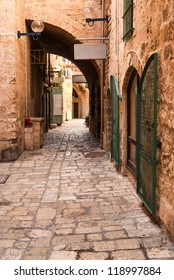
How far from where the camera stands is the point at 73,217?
4195mm

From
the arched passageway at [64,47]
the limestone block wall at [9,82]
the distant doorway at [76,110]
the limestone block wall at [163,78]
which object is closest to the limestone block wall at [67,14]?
the arched passageway at [64,47]

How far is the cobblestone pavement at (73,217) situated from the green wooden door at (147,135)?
35 centimetres

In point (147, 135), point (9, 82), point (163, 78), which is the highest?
point (9, 82)

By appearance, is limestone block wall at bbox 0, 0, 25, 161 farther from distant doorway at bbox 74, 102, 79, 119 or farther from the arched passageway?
distant doorway at bbox 74, 102, 79, 119

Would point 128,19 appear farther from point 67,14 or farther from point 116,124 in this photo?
point 67,14

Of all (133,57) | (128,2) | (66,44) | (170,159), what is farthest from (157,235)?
(66,44)

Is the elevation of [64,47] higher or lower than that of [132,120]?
higher

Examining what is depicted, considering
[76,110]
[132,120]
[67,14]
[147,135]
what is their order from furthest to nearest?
[76,110]
[67,14]
[132,120]
[147,135]

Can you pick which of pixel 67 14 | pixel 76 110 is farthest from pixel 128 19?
pixel 76 110

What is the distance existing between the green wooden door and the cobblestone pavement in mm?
348

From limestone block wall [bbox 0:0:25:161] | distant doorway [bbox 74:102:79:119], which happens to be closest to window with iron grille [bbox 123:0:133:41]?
limestone block wall [bbox 0:0:25:161]

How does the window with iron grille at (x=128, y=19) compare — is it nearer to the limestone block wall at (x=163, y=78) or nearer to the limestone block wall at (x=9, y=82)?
the limestone block wall at (x=163, y=78)

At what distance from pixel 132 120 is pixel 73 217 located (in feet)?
8.74

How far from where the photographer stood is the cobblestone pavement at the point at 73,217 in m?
3.21
